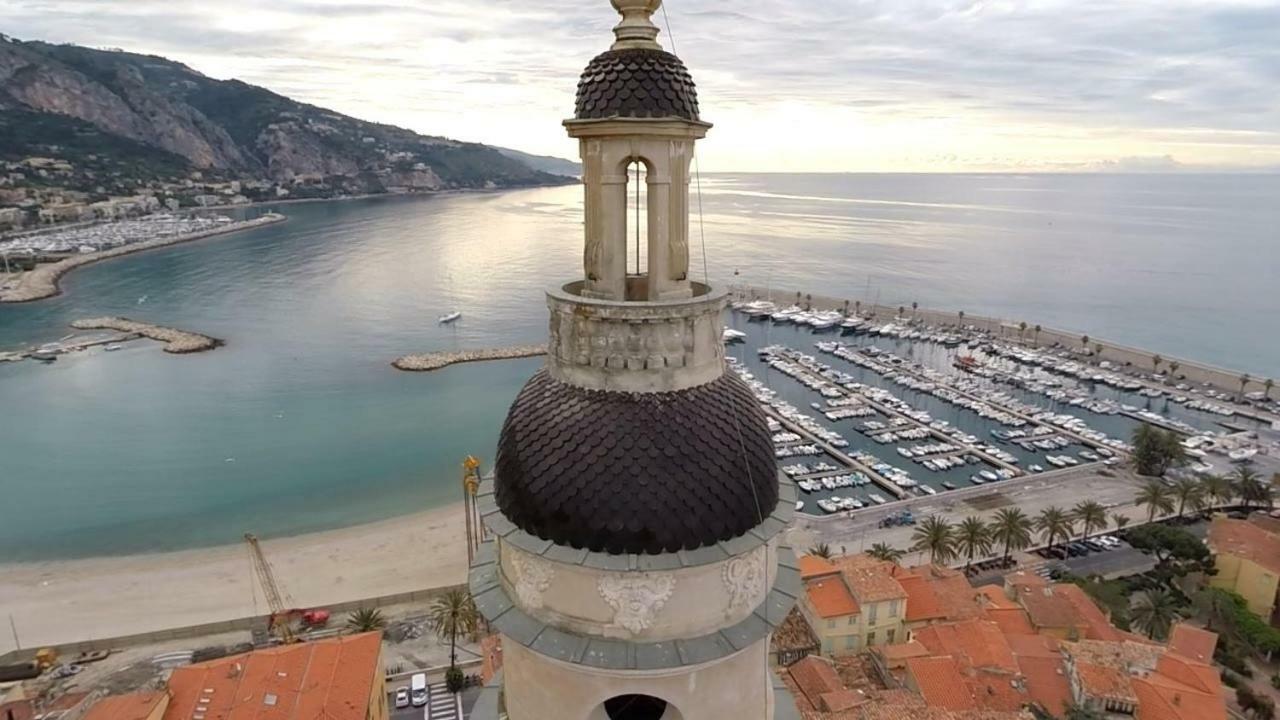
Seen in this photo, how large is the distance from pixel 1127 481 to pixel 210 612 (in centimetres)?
6154

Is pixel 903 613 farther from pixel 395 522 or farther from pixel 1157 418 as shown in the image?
pixel 1157 418

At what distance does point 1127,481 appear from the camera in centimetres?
5375

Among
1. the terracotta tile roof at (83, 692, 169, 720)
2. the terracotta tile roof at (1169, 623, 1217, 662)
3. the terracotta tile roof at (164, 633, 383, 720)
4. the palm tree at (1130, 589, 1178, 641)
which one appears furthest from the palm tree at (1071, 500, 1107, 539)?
the terracotta tile roof at (83, 692, 169, 720)

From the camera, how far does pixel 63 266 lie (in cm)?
12631

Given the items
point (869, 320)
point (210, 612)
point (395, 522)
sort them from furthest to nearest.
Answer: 1. point (869, 320)
2. point (395, 522)
3. point (210, 612)

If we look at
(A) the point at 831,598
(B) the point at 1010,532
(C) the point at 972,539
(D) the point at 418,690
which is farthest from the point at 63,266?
(B) the point at 1010,532

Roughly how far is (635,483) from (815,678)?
24978mm

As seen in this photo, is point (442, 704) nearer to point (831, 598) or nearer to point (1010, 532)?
point (831, 598)

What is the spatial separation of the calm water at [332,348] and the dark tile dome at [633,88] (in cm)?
4918

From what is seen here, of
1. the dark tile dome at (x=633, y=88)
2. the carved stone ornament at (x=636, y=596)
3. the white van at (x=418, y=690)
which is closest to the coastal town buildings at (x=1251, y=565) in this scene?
the white van at (x=418, y=690)

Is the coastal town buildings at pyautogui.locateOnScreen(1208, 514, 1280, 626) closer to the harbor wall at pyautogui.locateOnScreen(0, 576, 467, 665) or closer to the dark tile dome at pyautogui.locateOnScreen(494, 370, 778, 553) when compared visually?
the harbor wall at pyautogui.locateOnScreen(0, 576, 467, 665)

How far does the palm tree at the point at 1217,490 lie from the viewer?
46406 millimetres

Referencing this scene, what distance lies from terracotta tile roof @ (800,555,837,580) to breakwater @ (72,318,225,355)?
78020mm

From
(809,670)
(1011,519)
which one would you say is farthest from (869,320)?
(809,670)
